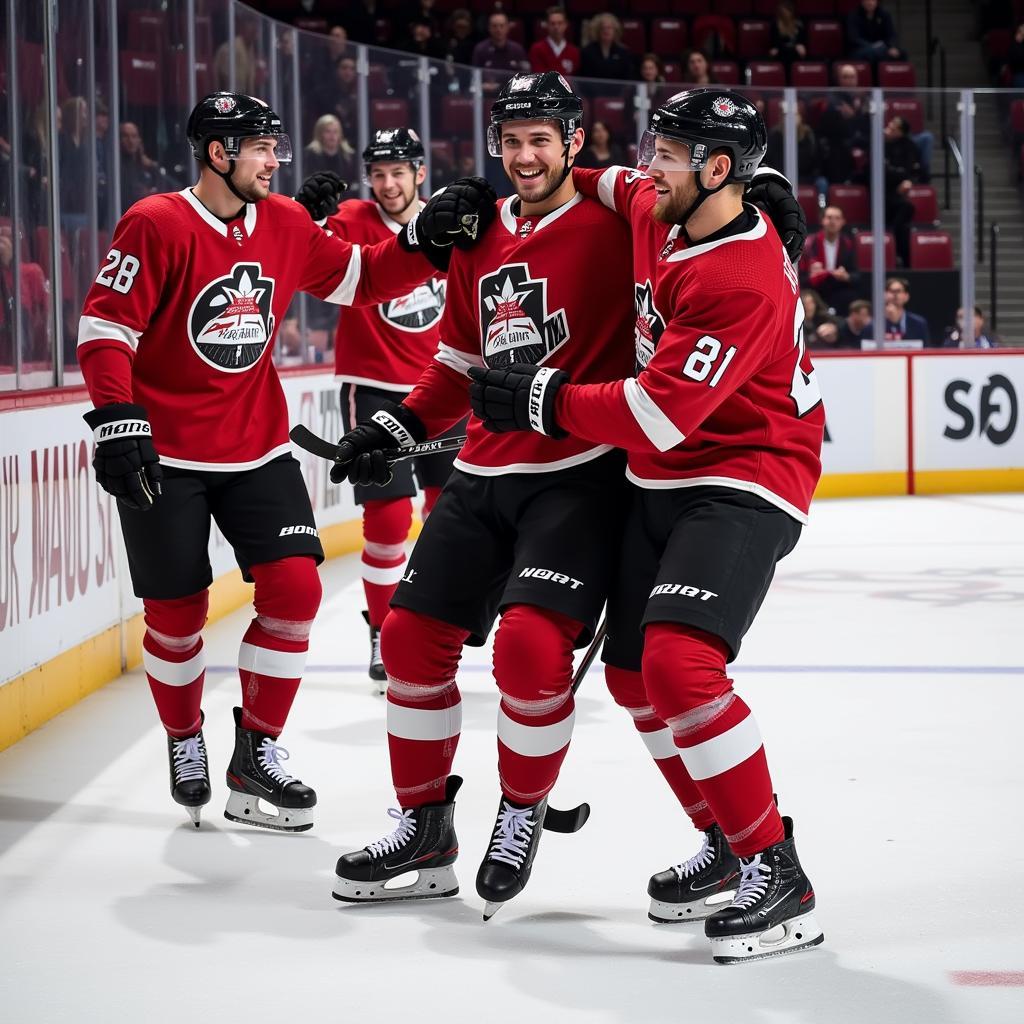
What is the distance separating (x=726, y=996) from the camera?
2.46m

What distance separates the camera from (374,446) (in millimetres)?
3072

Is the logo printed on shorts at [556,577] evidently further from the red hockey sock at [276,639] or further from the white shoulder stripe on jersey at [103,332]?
the white shoulder stripe on jersey at [103,332]

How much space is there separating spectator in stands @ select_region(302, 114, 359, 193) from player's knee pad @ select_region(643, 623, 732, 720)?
5.76m

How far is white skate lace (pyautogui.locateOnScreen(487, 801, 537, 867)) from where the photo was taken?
2814mm

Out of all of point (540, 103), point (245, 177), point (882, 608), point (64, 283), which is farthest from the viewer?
point (882, 608)

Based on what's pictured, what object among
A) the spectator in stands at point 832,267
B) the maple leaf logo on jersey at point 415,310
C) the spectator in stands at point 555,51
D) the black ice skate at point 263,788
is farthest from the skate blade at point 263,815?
the spectator in stands at point 555,51

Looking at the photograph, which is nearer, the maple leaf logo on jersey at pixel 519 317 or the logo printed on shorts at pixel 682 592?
the logo printed on shorts at pixel 682 592

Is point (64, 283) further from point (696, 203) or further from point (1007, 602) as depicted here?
point (1007, 602)

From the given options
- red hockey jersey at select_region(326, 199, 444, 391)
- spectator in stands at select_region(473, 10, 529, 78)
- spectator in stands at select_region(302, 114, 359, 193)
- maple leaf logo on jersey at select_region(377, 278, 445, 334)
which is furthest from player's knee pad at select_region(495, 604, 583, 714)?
spectator in stands at select_region(473, 10, 529, 78)

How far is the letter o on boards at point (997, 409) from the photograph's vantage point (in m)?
9.71

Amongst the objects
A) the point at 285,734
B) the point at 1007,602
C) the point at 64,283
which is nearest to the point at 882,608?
the point at 1007,602

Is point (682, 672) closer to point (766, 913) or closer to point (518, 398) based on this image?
point (766, 913)

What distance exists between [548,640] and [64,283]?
2795mm

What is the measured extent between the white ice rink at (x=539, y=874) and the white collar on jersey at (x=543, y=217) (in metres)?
1.17
